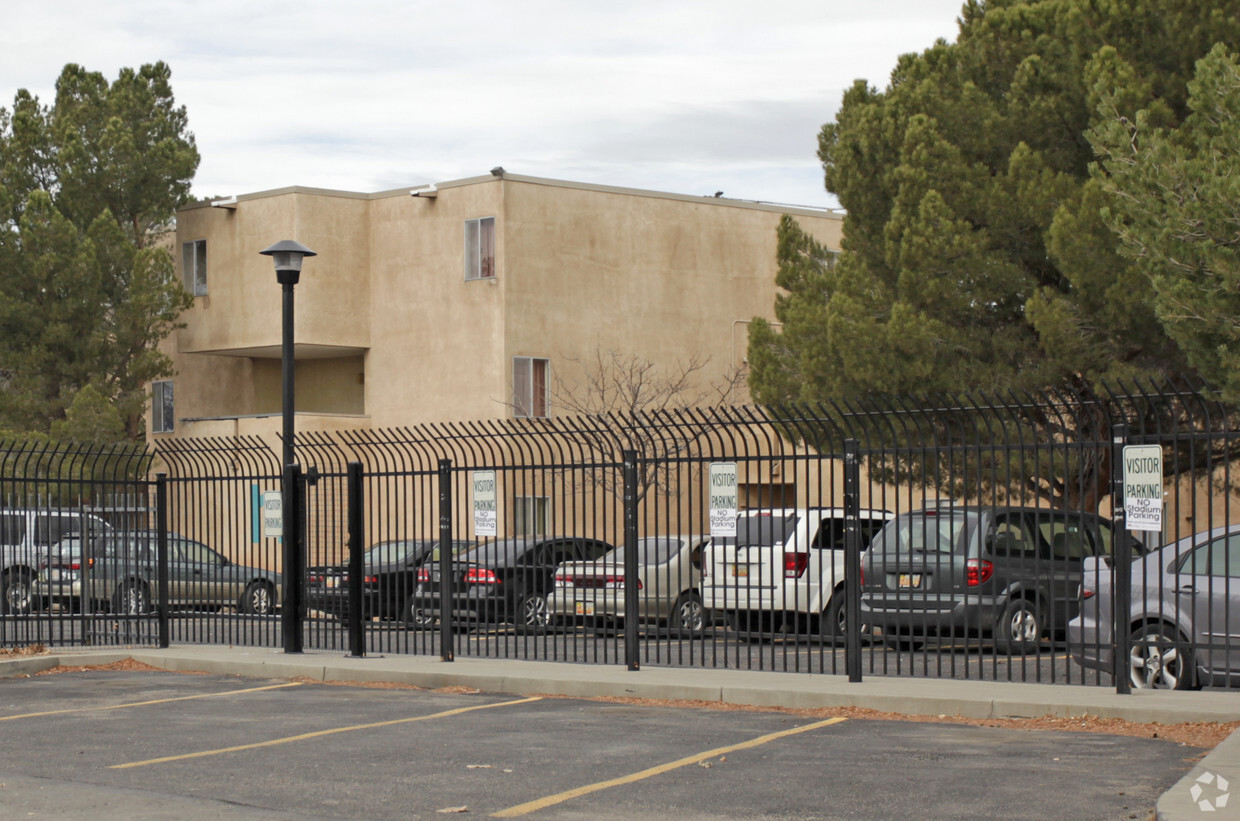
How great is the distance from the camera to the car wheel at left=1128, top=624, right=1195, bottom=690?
40.0 feet

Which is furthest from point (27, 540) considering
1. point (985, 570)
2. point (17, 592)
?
point (985, 570)

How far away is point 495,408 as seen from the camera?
3506 centimetres

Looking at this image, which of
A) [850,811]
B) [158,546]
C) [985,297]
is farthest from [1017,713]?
[985,297]

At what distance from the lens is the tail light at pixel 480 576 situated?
16169 millimetres

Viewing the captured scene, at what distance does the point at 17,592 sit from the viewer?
17.6 m

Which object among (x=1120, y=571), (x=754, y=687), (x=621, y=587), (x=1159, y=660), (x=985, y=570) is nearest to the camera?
(x=1120, y=571)

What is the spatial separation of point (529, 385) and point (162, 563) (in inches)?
706

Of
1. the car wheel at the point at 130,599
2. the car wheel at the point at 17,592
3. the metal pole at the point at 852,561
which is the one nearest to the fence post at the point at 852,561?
the metal pole at the point at 852,561

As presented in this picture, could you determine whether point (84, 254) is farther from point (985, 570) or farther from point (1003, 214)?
point (985, 570)

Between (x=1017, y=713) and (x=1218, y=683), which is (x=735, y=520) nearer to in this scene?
(x=1017, y=713)

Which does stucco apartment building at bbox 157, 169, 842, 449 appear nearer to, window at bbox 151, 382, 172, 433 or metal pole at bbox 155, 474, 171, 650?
window at bbox 151, 382, 172, 433

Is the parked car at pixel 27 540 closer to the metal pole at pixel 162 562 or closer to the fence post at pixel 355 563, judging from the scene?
the metal pole at pixel 162 562

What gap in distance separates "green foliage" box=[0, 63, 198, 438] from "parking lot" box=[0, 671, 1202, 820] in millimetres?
27157

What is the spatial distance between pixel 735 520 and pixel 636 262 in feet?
77.5
